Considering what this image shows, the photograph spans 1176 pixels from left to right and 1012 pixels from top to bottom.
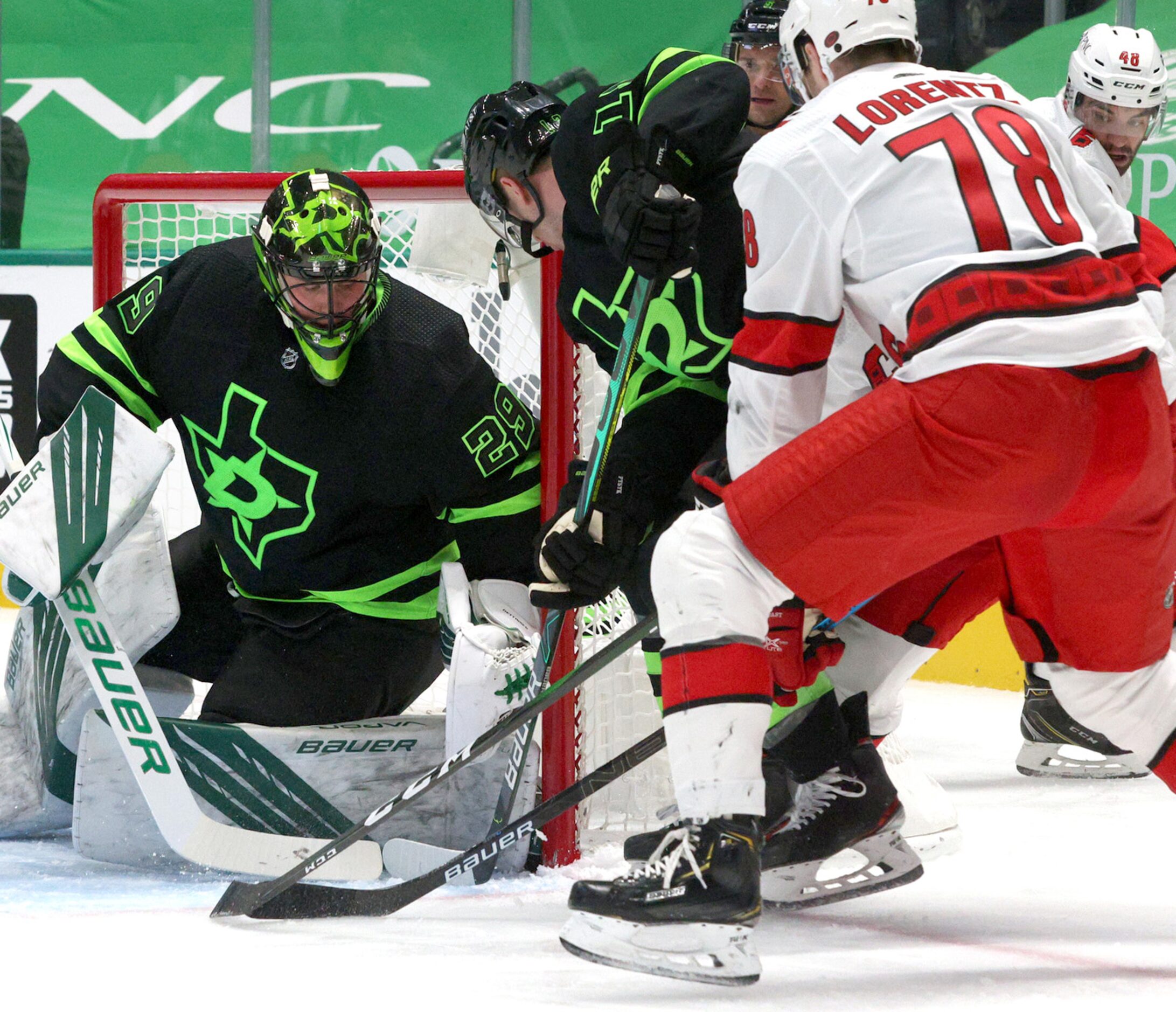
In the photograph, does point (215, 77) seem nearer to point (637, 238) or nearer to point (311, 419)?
point (311, 419)

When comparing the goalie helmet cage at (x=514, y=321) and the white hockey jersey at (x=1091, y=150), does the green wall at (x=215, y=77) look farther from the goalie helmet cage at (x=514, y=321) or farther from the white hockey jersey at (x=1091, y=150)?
the goalie helmet cage at (x=514, y=321)

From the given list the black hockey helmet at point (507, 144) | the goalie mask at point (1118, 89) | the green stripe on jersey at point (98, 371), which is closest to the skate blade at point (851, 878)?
the black hockey helmet at point (507, 144)

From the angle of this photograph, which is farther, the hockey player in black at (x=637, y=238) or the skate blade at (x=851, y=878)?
the skate blade at (x=851, y=878)

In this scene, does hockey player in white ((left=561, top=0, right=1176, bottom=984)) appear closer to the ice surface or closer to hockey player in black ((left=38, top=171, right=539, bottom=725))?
the ice surface

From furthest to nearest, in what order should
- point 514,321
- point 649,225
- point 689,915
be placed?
point 514,321
point 649,225
point 689,915

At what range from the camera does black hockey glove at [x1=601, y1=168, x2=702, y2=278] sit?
174 cm

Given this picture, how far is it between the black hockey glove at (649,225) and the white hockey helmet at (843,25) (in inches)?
7.9

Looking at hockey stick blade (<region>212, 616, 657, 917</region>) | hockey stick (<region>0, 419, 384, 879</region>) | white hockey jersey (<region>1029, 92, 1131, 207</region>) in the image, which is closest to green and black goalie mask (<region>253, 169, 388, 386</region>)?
hockey stick (<region>0, 419, 384, 879</region>)

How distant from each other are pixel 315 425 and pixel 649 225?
0.72 m

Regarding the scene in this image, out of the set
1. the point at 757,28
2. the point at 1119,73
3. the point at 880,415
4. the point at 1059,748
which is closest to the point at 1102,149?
the point at 1119,73

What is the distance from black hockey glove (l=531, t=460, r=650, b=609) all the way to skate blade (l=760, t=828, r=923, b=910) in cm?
42

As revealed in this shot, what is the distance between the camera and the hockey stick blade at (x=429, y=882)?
1.87 m

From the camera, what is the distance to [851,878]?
1.97 m

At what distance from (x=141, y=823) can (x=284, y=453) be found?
0.55 metres
